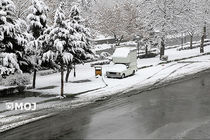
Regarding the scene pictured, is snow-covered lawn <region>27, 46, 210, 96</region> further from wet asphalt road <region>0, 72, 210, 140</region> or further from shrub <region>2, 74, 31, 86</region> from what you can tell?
wet asphalt road <region>0, 72, 210, 140</region>

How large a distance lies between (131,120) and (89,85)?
36.3ft

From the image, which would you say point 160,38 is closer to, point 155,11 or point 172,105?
point 155,11

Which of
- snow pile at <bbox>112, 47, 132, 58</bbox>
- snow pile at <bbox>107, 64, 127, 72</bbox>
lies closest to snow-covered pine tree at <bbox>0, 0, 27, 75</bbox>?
snow pile at <bbox>107, 64, 127, 72</bbox>

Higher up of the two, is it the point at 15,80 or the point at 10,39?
the point at 10,39

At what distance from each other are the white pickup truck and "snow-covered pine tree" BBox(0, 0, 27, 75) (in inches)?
392

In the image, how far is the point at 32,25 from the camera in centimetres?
2691

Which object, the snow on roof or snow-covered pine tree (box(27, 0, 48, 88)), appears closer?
snow-covered pine tree (box(27, 0, 48, 88))

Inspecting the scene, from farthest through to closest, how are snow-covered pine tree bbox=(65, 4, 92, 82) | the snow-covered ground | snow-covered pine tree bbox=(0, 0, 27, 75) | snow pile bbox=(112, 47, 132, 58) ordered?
snow pile bbox=(112, 47, 132, 58) → snow-covered pine tree bbox=(65, 4, 92, 82) → snow-covered pine tree bbox=(0, 0, 27, 75) → the snow-covered ground

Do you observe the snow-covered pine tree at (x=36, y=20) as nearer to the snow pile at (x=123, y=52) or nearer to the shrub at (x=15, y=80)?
the shrub at (x=15, y=80)

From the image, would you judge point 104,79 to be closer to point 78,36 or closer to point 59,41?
point 78,36

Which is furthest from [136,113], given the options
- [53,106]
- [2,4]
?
[2,4]

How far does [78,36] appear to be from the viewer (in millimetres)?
22578

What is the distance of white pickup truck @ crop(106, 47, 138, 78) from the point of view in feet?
96.6

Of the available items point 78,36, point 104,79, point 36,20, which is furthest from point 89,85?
point 36,20
